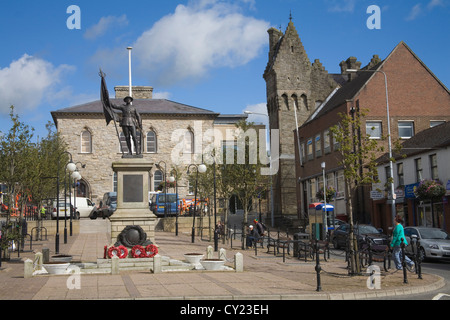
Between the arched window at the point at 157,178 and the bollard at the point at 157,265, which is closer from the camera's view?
the bollard at the point at 157,265

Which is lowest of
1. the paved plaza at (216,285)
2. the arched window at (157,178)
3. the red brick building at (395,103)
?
the paved plaza at (216,285)

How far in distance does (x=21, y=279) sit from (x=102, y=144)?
47.2m

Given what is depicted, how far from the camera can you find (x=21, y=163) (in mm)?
22781

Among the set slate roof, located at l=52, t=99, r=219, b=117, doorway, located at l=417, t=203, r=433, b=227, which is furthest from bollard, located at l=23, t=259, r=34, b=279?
slate roof, located at l=52, t=99, r=219, b=117

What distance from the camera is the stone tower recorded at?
61119mm

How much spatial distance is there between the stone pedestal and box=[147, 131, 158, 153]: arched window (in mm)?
43912

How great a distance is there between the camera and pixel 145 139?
62.8 meters

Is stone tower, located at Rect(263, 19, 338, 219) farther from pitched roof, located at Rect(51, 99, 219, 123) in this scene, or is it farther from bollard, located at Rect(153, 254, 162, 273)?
bollard, located at Rect(153, 254, 162, 273)

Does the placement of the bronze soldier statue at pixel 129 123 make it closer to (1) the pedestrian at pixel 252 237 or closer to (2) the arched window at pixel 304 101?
(1) the pedestrian at pixel 252 237

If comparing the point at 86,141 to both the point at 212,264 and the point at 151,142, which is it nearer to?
the point at 151,142

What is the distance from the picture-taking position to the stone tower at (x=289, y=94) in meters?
61.1

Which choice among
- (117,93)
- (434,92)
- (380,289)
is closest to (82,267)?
(380,289)

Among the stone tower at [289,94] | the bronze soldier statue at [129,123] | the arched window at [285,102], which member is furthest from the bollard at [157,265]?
the arched window at [285,102]
